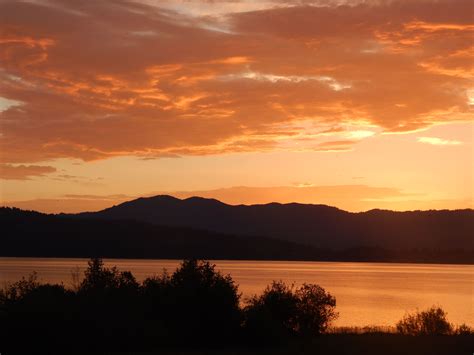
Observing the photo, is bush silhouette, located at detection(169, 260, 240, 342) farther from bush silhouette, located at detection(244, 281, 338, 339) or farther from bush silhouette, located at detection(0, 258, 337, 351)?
bush silhouette, located at detection(244, 281, 338, 339)

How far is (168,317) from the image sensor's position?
38.8 m

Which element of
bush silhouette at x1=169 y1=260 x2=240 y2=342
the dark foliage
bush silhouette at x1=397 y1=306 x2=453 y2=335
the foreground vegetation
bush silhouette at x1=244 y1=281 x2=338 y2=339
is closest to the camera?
the dark foliage

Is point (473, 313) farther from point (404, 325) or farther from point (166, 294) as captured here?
point (166, 294)

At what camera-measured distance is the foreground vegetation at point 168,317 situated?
3397cm

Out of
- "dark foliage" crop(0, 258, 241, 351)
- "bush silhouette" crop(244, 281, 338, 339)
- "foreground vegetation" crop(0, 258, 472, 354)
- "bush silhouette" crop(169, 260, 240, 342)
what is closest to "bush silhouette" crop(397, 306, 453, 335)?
"foreground vegetation" crop(0, 258, 472, 354)

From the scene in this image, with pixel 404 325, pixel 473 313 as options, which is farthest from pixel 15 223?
pixel 404 325

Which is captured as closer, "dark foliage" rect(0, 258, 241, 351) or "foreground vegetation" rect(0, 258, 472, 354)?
"dark foliage" rect(0, 258, 241, 351)

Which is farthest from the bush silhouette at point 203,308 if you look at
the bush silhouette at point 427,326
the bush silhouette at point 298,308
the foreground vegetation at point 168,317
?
the bush silhouette at point 427,326

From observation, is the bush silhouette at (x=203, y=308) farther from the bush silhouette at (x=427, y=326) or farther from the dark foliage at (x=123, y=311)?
the bush silhouette at (x=427, y=326)

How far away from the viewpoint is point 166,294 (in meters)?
39.8

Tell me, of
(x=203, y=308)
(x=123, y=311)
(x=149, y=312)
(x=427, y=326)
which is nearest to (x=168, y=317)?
(x=149, y=312)

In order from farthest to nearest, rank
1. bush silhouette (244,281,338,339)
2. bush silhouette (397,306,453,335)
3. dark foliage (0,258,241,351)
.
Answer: bush silhouette (397,306,453,335) → bush silhouette (244,281,338,339) → dark foliage (0,258,241,351)

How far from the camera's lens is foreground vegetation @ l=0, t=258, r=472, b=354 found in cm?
3397

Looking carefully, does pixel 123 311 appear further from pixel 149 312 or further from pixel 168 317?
pixel 168 317
